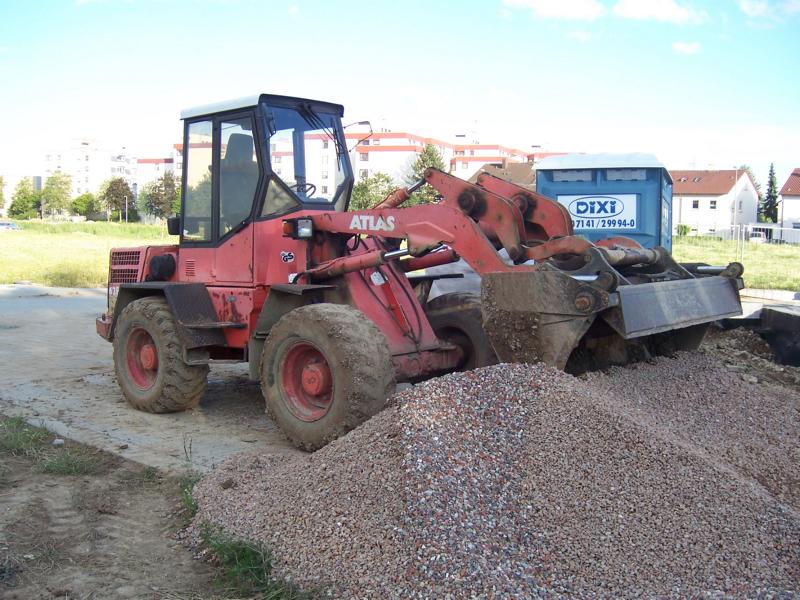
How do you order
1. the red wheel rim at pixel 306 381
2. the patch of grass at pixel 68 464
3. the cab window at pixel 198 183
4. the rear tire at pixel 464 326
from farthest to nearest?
the cab window at pixel 198 183 < the rear tire at pixel 464 326 < the red wheel rim at pixel 306 381 < the patch of grass at pixel 68 464

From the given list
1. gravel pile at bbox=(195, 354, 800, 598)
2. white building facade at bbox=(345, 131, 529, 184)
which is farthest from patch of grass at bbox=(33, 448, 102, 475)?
white building facade at bbox=(345, 131, 529, 184)

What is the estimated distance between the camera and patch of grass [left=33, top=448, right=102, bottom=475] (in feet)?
18.1

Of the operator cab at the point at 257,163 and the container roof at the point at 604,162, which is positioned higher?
the container roof at the point at 604,162

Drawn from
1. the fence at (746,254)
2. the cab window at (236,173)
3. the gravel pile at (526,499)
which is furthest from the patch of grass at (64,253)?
the fence at (746,254)

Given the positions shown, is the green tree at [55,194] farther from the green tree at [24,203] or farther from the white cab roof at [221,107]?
the white cab roof at [221,107]

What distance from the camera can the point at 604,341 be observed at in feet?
19.7

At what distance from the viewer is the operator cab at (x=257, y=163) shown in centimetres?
685

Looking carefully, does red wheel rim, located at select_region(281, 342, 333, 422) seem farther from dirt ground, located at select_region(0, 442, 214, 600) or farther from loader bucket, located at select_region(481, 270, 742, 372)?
loader bucket, located at select_region(481, 270, 742, 372)

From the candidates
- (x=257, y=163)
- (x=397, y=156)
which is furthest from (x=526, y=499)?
(x=397, y=156)

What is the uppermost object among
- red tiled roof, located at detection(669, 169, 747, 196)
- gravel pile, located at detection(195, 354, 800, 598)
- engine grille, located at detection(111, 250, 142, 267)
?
red tiled roof, located at detection(669, 169, 747, 196)

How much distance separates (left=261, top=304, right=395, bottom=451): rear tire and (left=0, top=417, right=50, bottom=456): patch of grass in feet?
5.84

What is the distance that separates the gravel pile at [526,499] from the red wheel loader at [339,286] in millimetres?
557

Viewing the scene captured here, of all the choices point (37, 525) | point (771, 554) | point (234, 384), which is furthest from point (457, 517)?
point (234, 384)

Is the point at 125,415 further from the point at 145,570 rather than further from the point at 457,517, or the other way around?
the point at 457,517
